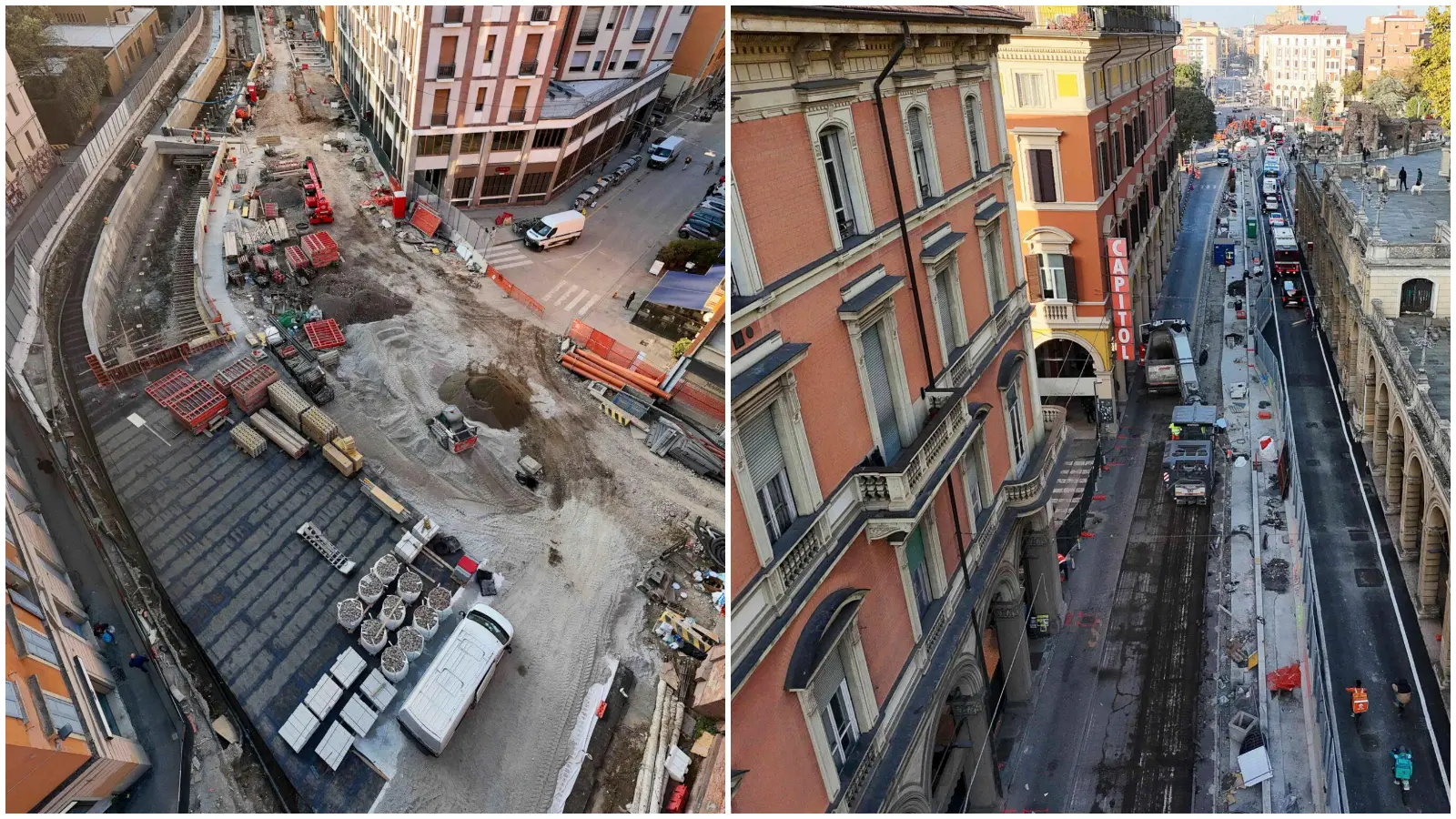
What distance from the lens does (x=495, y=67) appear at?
160ft

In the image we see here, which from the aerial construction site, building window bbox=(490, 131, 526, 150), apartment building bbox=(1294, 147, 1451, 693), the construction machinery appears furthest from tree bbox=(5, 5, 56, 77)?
apartment building bbox=(1294, 147, 1451, 693)

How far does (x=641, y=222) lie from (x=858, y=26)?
38549 millimetres

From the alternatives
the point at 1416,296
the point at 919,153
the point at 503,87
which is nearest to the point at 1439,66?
the point at 1416,296

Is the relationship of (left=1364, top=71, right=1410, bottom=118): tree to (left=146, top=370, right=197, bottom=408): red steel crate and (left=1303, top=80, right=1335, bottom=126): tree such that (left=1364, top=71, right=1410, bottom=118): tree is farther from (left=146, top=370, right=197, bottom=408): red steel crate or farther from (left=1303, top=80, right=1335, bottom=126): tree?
(left=146, top=370, right=197, bottom=408): red steel crate

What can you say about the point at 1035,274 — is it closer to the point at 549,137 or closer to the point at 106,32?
the point at 549,137

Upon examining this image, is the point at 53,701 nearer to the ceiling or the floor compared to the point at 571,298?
nearer to the ceiling

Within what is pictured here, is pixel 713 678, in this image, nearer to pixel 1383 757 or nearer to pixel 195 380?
pixel 1383 757

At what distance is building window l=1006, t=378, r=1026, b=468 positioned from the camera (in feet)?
81.5

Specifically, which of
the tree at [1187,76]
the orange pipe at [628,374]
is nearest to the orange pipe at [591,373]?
the orange pipe at [628,374]

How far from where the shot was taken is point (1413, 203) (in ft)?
154

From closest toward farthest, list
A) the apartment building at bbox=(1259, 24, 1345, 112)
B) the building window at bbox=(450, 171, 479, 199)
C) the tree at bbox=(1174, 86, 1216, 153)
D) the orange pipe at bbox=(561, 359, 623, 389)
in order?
the orange pipe at bbox=(561, 359, 623, 389) < the building window at bbox=(450, 171, 479, 199) < the tree at bbox=(1174, 86, 1216, 153) < the apartment building at bbox=(1259, 24, 1345, 112)

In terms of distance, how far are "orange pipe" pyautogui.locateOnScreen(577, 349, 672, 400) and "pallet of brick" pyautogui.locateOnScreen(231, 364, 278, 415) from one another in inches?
460

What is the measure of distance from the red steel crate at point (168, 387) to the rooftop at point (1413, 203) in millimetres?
44924

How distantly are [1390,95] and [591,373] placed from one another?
90788 mm
